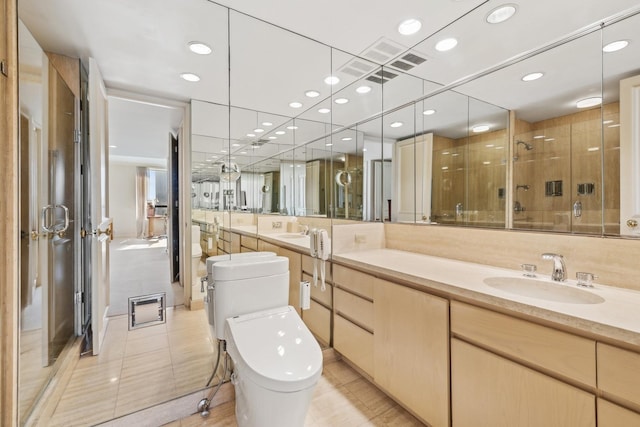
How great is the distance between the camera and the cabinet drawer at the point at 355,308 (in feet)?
5.87

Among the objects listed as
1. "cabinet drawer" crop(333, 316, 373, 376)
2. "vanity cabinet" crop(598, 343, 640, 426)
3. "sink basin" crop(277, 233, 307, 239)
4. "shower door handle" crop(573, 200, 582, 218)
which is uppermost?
"shower door handle" crop(573, 200, 582, 218)

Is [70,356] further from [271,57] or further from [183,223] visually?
[271,57]

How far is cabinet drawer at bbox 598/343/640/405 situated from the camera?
0.80m

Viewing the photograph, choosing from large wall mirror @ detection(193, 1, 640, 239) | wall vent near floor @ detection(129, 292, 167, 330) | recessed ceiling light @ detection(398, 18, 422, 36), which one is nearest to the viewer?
large wall mirror @ detection(193, 1, 640, 239)

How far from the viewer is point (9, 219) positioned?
3.62 feet

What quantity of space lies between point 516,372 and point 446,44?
2047 mm

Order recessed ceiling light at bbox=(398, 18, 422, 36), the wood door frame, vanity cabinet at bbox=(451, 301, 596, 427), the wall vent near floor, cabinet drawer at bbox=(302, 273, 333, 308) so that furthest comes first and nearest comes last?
cabinet drawer at bbox=(302, 273, 333, 308) < the wall vent near floor < recessed ceiling light at bbox=(398, 18, 422, 36) < the wood door frame < vanity cabinet at bbox=(451, 301, 596, 427)

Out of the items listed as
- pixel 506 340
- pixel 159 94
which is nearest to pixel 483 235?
pixel 506 340

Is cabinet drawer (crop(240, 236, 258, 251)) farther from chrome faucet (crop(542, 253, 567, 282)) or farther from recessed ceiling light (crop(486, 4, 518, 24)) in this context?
recessed ceiling light (crop(486, 4, 518, 24))

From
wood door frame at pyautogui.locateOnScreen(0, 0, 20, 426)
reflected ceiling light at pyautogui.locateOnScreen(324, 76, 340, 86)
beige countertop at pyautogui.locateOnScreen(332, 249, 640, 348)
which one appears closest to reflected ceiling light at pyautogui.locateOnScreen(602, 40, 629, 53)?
beige countertop at pyautogui.locateOnScreen(332, 249, 640, 348)

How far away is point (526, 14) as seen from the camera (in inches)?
61.8

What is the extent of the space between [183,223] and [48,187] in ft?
2.57

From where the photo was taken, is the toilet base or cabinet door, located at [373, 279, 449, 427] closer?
the toilet base

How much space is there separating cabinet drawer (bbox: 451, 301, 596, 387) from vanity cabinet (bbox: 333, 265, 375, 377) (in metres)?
0.63
